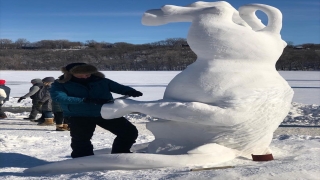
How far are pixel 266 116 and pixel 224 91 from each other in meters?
0.51

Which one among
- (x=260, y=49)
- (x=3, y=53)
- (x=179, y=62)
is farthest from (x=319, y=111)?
(x=3, y=53)

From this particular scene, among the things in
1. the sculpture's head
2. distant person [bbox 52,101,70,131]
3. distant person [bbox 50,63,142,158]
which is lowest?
distant person [bbox 52,101,70,131]

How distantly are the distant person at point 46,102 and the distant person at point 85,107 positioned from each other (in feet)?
17.1

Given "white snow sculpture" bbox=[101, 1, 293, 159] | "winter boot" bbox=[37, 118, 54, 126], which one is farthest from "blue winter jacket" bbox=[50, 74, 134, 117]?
"winter boot" bbox=[37, 118, 54, 126]

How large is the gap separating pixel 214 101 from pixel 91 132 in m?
1.48

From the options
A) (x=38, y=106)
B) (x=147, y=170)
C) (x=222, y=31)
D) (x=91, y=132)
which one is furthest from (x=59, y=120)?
(x=222, y=31)

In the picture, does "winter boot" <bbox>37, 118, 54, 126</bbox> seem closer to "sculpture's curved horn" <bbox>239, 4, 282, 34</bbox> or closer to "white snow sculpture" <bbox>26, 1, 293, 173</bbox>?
"white snow sculpture" <bbox>26, 1, 293, 173</bbox>

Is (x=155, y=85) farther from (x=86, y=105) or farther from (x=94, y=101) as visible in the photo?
(x=94, y=101)

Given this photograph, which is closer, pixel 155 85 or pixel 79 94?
pixel 79 94

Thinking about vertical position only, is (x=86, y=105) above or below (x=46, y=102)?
above

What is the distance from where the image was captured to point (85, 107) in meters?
5.48

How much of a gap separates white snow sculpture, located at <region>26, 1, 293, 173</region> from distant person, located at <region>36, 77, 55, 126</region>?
18.0 feet

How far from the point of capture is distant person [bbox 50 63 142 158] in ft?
18.0

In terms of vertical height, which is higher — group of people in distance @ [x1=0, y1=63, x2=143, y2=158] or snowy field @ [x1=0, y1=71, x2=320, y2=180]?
group of people in distance @ [x1=0, y1=63, x2=143, y2=158]
